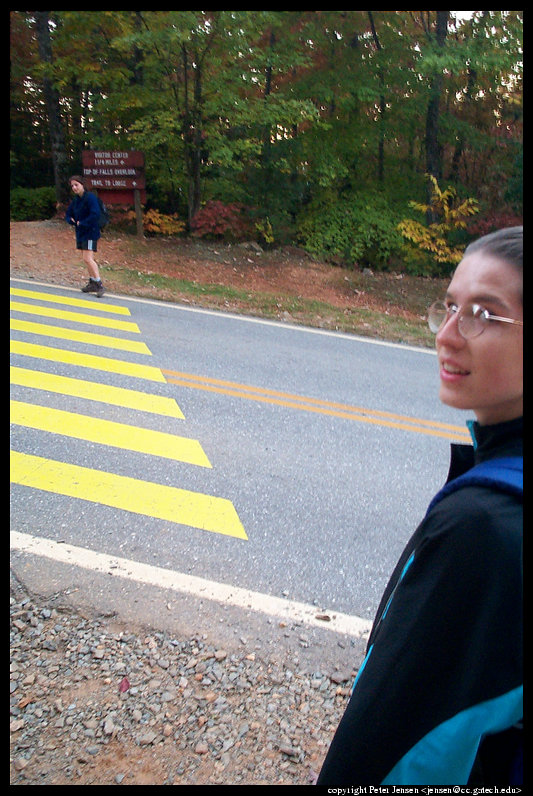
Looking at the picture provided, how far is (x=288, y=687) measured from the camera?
8.24 feet

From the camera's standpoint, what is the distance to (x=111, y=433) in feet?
15.8

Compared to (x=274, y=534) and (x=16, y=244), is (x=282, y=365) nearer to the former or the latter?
(x=274, y=534)

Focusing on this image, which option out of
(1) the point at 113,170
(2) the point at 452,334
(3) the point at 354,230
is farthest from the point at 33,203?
(2) the point at 452,334

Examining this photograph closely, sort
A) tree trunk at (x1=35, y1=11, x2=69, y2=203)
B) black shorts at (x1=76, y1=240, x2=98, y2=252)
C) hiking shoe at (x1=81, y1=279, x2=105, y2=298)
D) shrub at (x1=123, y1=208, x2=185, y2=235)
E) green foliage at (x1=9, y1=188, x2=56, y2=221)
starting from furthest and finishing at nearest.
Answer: green foliage at (x1=9, y1=188, x2=56, y2=221)
shrub at (x1=123, y1=208, x2=185, y2=235)
tree trunk at (x1=35, y1=11, x2=69, y2=203)
hiking shoe at (x1=81, y1=279, x2=105, y2=298)
black shorts at (x1=76, y1=240, x2=98, y2=252)

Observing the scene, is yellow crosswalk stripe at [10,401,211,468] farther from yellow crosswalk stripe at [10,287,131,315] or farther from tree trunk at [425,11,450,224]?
tree trunk at [425,11,450,224]

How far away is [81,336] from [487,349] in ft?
22.6

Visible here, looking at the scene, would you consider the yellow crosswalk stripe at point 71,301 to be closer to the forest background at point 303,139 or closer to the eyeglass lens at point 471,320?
the forest background at point 303,139

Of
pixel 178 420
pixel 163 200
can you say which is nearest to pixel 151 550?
pixel 178 420

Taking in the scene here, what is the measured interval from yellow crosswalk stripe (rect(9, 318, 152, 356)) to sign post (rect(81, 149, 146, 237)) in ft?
21.2

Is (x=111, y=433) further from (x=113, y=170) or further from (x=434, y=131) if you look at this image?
(x=113, y=170)

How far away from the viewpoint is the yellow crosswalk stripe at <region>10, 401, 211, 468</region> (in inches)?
180

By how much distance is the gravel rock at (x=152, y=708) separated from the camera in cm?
210

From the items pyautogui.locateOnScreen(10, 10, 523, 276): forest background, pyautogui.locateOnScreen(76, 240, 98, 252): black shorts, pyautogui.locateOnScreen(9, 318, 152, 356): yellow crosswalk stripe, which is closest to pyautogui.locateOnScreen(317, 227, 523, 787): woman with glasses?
pyautogui.locateOnScreen(10, 10, 523, 276): forest background

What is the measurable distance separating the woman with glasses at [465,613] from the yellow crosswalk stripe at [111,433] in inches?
134
